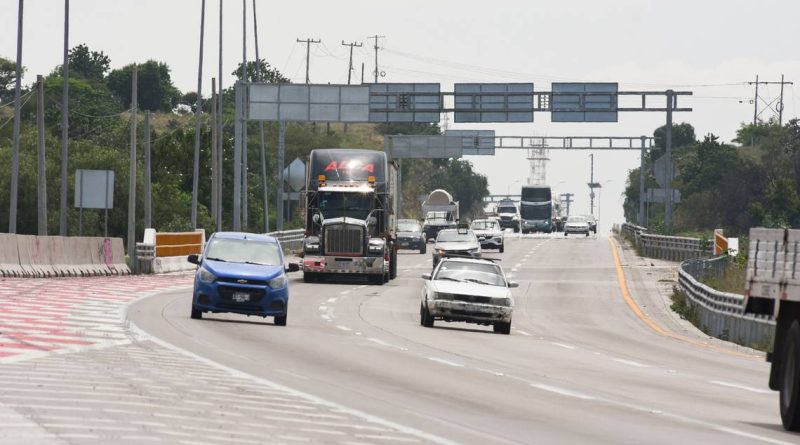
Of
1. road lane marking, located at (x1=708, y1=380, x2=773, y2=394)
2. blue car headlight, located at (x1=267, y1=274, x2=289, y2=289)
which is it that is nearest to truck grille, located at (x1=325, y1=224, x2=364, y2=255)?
blue car headlight, located at (x1=267, y1=274, x2=289, y2=289)

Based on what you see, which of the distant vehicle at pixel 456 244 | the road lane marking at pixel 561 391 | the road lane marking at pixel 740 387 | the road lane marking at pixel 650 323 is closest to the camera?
the road lane marking at pixel 561 391

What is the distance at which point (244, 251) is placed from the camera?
30938mm

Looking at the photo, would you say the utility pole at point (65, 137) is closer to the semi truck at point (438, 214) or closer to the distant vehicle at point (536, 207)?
the semi truck at point (438, 214)

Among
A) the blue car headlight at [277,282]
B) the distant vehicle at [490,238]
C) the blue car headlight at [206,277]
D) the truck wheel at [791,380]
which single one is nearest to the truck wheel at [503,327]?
the blue car headlight at [277,282]

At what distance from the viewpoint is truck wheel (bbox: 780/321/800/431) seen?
14.3m

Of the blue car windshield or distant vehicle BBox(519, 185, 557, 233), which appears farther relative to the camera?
distant vehicle BBox(519, 185, 557, 233)

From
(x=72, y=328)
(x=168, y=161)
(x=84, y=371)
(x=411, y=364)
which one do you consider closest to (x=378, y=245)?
(x=72, y=328)

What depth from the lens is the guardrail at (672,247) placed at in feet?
215

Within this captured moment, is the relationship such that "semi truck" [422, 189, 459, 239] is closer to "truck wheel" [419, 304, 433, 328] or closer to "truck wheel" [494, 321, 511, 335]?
"truck wheel" [419, 304, 433, 328]

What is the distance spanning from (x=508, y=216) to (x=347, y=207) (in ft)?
291

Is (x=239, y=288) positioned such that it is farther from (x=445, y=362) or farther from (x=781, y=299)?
(x=781, y=299)

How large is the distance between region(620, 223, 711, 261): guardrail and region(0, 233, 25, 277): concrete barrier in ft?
92.9

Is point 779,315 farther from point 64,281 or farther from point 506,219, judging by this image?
point 506,219

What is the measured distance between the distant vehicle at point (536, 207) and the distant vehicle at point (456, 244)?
6462 centimetres
